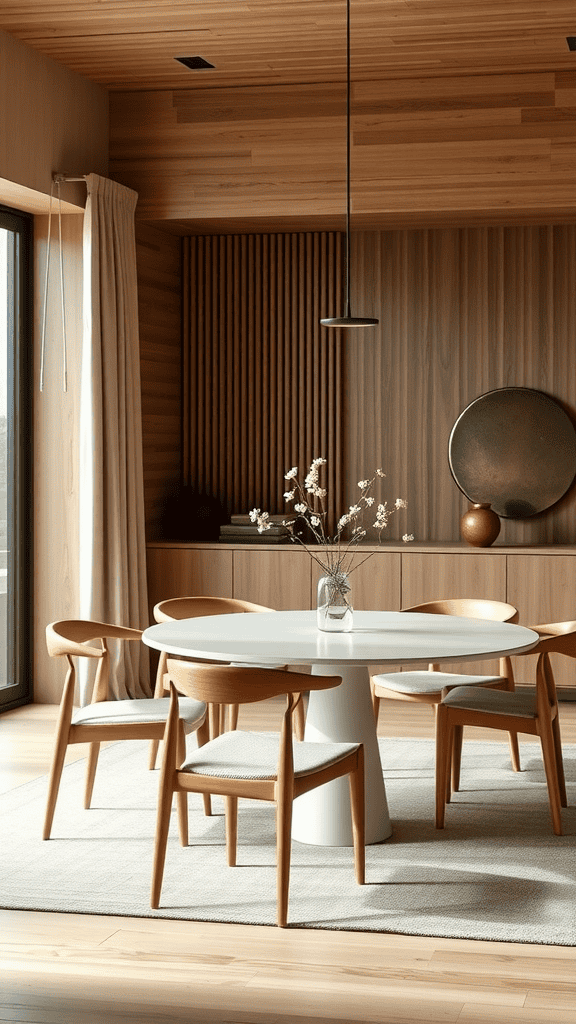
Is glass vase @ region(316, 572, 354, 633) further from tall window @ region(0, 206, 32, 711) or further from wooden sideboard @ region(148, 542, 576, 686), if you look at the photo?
tall window @ region(0, 206, 32, 711)

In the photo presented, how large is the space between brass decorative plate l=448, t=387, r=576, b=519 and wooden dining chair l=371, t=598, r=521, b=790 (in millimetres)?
1954

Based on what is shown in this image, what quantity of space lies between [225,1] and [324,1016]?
427 centimetres

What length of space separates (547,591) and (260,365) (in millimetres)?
2230

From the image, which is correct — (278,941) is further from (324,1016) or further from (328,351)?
(328,351)

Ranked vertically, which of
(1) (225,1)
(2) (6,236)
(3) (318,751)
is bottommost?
(3) (318,751)

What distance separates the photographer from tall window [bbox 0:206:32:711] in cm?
657

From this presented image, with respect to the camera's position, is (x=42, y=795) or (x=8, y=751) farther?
(x=8, y=751)

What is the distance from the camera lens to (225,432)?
305 inches

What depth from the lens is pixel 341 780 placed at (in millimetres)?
4301

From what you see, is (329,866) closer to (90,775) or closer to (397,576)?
(90,775)

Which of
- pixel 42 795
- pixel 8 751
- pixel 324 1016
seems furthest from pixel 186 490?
pixel 324 1016

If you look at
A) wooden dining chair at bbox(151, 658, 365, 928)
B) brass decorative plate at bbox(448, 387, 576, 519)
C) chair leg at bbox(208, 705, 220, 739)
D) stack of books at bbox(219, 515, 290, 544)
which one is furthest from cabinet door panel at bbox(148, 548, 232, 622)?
Result: wooden dining chair at bbox(151, 658, 365, 928)

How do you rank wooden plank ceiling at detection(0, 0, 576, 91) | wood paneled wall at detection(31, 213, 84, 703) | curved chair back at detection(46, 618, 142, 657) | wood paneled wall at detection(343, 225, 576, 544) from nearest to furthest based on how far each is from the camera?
curved chair back at detection(46, 618, 142, 657), wooden plank ceiling at detection(0, 0, 576, 91), wood paneled wall at detection(31, 213, 84, 703), wood paneled wall at detection(343, 225, 576, 544)

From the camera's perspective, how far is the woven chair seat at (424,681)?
16.3 feet
